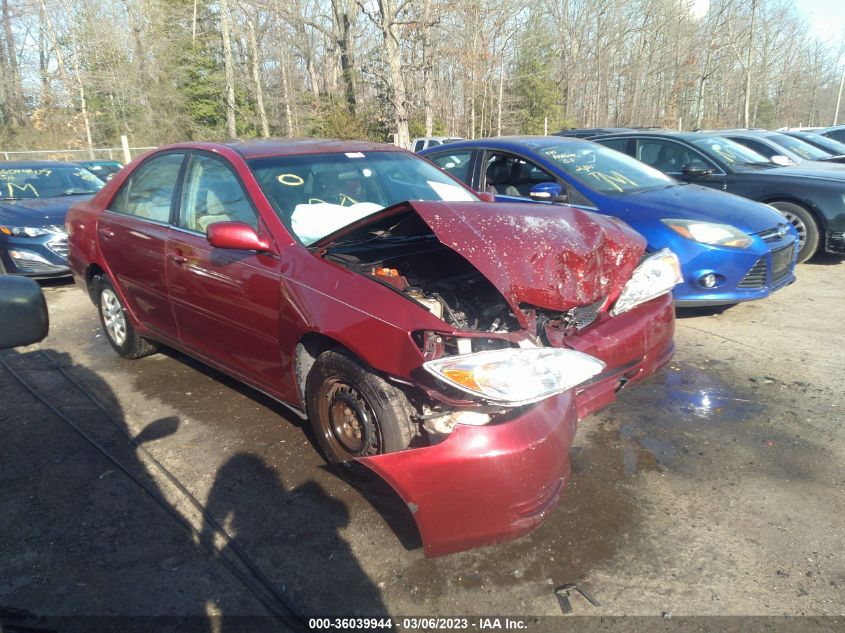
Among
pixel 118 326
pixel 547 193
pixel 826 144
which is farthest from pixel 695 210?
pixel 826 144

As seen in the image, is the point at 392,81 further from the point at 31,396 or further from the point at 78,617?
the point at 78,617

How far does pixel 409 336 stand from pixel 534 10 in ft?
120

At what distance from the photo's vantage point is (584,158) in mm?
5859

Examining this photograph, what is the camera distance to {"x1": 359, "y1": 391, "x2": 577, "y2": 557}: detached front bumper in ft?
7.20

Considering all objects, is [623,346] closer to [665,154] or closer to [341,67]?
[665,154]

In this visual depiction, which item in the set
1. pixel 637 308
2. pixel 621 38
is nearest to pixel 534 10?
pixel 621 38

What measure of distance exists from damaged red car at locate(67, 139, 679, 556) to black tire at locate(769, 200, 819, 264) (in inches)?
A: 198

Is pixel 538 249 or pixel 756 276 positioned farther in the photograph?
pixel 756 276

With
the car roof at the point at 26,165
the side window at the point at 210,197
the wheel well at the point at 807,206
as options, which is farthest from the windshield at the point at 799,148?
the car roof at the point at 26,165

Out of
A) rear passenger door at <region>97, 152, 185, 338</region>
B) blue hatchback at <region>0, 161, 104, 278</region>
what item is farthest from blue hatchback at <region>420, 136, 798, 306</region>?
blue hatchback at <region>0, 161, 104, 278</region>

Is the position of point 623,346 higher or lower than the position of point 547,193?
lower

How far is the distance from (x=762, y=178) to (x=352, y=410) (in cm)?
653

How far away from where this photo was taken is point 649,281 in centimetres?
316

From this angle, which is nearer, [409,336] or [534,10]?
[409,336]
